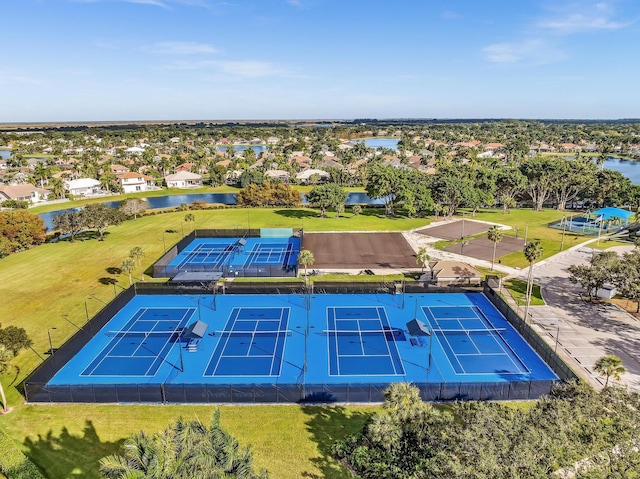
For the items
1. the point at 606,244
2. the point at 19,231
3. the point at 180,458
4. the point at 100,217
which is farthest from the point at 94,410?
the point at 606,244

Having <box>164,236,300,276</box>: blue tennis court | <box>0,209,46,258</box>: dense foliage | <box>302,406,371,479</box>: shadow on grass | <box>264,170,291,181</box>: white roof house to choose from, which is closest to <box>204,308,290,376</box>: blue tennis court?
<box>302,406,371,479</box>: shadow on grass

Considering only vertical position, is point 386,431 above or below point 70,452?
above

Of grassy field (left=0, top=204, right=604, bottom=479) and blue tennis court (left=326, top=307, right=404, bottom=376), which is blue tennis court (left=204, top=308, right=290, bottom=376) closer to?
blue tennis court (left=326, top=307, right=404, bottom=376)

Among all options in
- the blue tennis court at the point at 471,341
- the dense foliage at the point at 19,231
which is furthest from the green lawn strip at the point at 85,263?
the blue tennis court at the point at 471,341

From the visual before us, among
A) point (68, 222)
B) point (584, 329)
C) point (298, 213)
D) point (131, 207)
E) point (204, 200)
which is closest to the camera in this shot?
point (584, 329)

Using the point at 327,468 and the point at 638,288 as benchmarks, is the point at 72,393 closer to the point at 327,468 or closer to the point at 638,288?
the point at 327,468

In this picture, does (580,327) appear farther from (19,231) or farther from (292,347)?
(19,231)
